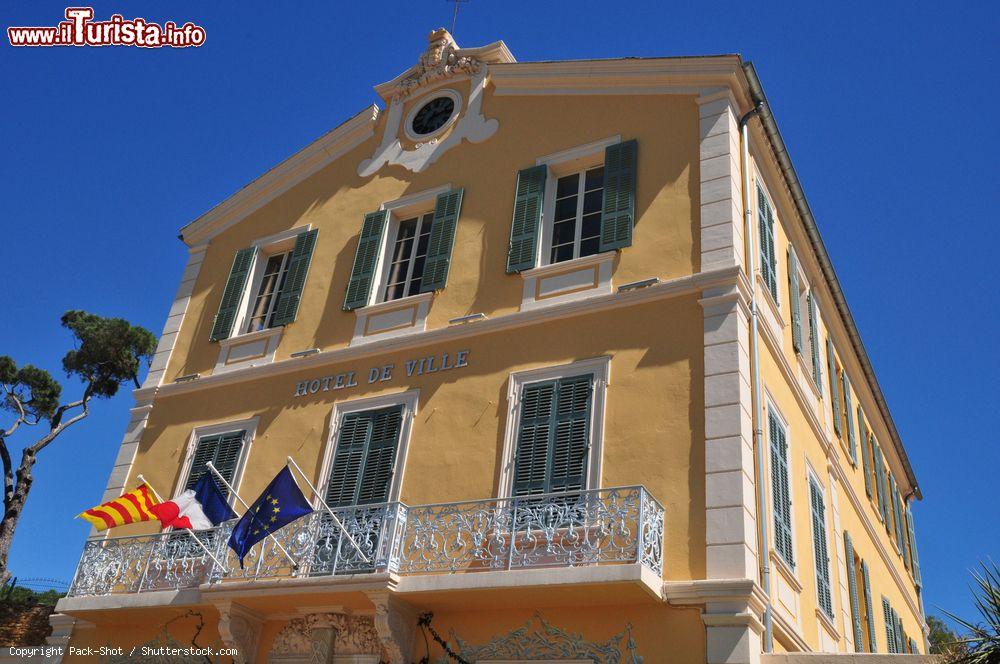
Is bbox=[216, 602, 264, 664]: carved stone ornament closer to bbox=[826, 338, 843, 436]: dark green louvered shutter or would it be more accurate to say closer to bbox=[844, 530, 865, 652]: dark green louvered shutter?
bbox=[844, 530, 865, 652]: dark green louvered shutter

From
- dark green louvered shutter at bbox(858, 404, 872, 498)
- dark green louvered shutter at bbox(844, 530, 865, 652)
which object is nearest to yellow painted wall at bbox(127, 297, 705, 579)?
dark green louvered shutter at bbox(844, 530, 865, 652)

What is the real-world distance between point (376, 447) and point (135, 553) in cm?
362

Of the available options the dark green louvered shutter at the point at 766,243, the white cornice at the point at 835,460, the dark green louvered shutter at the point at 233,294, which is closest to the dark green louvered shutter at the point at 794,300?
the white cornice at the point at 835,460

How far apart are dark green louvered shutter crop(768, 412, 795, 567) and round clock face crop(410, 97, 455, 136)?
7274mm

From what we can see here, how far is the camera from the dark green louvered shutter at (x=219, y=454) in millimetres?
13689

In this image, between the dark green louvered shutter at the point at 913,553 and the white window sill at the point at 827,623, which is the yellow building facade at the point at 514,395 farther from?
the dark green louvered shutter at the point at 913,553

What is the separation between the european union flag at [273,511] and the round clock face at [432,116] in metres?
6.84

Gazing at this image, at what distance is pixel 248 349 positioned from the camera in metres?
15.0

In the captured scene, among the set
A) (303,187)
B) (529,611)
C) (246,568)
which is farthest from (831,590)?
(303,187)

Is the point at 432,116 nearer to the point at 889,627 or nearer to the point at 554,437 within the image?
the point at 554,437

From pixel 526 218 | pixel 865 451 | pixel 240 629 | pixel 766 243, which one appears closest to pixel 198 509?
pixel 240 629

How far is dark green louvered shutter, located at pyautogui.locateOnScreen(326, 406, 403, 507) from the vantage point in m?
12.2

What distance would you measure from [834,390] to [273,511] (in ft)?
32.7

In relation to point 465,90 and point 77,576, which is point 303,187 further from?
point 77,576
